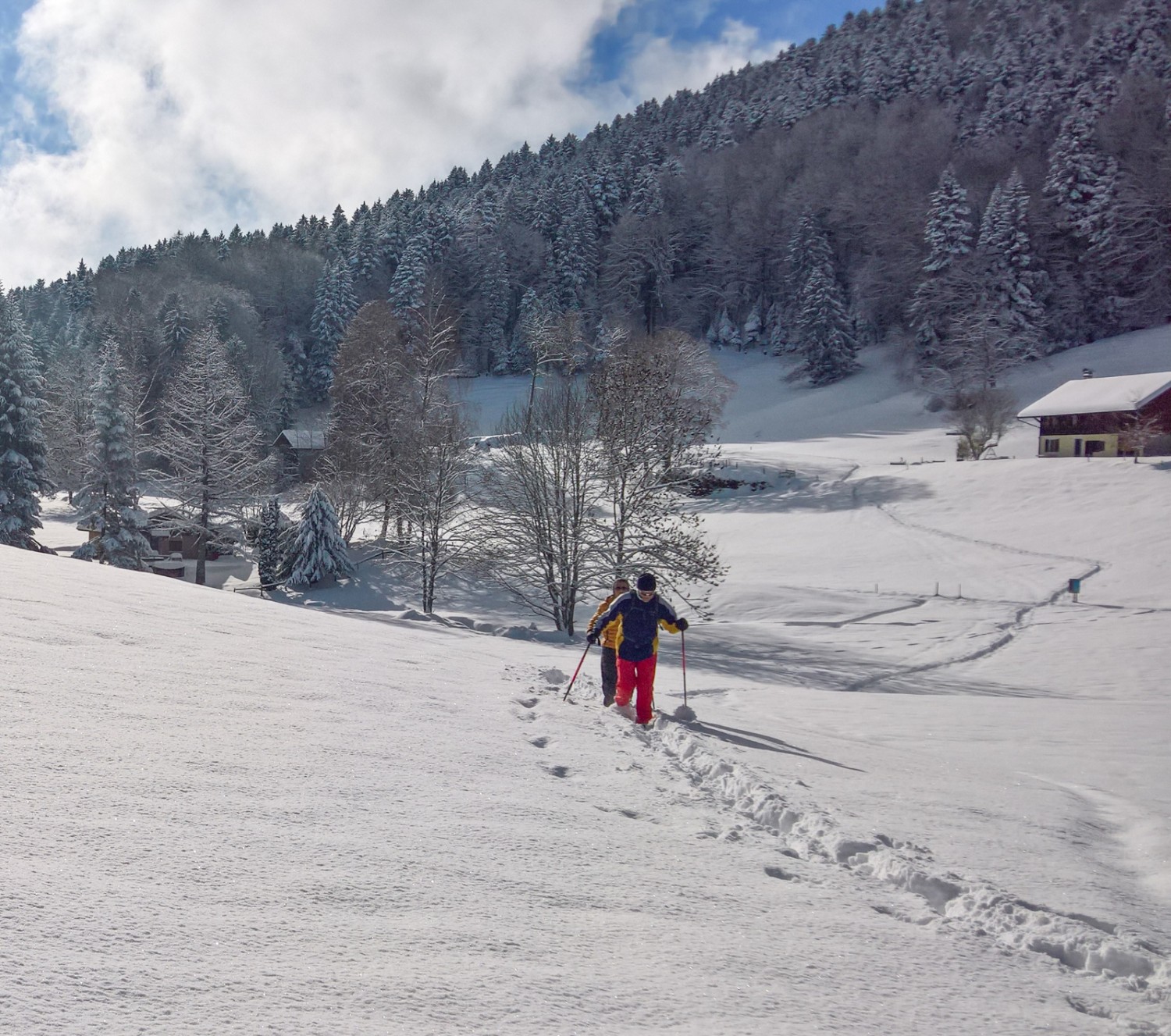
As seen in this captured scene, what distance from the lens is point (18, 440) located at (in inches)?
1330

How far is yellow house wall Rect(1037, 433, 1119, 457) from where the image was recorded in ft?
142

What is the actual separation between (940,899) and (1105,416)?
159ft

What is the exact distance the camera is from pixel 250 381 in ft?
204

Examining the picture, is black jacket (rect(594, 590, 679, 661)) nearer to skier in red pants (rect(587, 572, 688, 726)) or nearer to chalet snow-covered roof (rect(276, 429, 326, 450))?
skier in red pants (rect(587, 572, 688, 726))

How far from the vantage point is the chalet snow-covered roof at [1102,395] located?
139 ft

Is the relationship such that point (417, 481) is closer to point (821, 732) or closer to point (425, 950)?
point (821, 732)

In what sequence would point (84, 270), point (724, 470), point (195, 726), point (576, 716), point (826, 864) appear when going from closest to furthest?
point (826, 864), point (195, 726), point (576, 716), point (724, 470), point (84, 270)

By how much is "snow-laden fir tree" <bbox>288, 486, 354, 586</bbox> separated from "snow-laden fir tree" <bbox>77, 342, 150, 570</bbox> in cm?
729

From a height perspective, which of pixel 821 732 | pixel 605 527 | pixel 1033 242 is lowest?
pixel 821 732

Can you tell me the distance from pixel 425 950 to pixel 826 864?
2.46m

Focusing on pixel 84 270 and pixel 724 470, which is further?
pixel 84 270

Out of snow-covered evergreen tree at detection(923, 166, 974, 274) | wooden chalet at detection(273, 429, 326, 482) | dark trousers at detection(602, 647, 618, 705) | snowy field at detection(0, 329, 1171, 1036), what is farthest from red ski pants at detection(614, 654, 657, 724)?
snow-covered evergreen tree at detection(923, 166, 974, 274)

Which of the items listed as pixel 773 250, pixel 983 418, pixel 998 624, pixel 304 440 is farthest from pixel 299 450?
pixel 773 250

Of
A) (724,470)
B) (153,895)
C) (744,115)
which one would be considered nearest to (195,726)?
(153,895)
